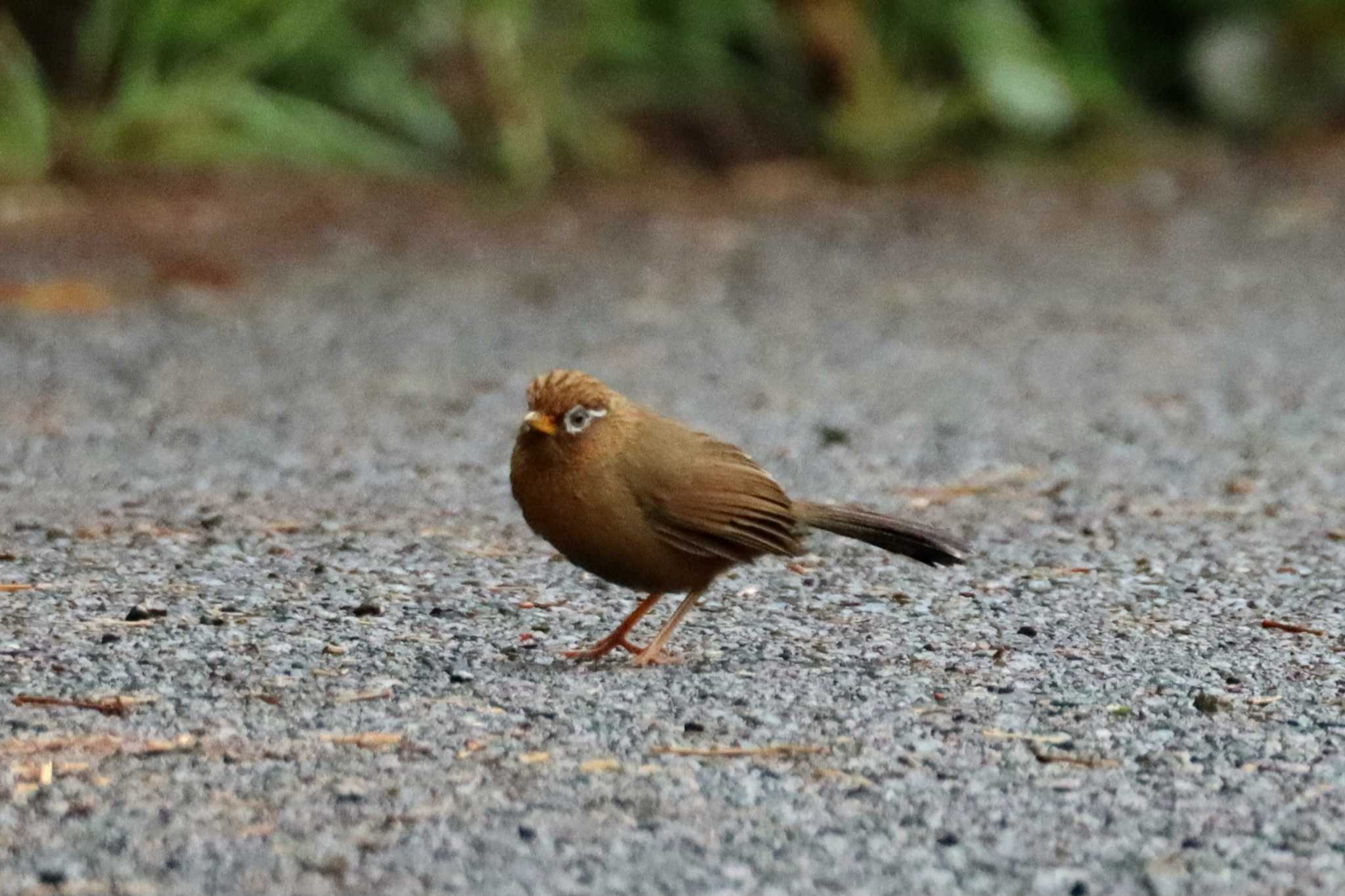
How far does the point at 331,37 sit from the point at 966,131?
379 centimetres

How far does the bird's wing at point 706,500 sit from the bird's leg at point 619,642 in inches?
8.9

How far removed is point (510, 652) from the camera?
444 centimetres

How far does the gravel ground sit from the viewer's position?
327 cm

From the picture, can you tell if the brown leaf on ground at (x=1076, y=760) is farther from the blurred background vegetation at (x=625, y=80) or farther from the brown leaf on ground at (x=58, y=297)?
the blurred background vegetation at (x=625, y=80)

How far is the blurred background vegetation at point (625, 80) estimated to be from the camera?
11.7 meters

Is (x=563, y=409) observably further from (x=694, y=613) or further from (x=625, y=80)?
(x=625, y=80)

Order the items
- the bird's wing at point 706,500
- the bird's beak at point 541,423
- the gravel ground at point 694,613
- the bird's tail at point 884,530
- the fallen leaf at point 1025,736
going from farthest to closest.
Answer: the bird's tail at point 884,530, the bird's wing at point 706,500, the bird's beak at point 541,423, the fallen leaf at point 1025,736, the gravel ground at point 694,613

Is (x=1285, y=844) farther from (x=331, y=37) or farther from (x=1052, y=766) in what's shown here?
(x=331, y=37)

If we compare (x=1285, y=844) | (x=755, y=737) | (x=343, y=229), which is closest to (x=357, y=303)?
(x=343, y=229)

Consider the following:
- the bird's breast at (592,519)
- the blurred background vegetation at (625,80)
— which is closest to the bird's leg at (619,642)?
the bird's breast at (592,519)

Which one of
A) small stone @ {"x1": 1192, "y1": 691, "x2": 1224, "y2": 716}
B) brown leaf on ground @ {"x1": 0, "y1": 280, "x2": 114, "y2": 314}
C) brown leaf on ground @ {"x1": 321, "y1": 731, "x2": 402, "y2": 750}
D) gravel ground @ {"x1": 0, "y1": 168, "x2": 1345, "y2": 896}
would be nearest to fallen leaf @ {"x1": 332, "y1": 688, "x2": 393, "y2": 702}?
gravel ground @ {"x1": 0, "y1": 168, "x2": 1345, "y2": 896}

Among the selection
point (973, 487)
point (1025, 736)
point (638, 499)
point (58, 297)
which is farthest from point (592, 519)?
point (58, 297)

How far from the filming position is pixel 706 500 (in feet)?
14.4

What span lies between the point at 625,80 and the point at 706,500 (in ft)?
28.9
